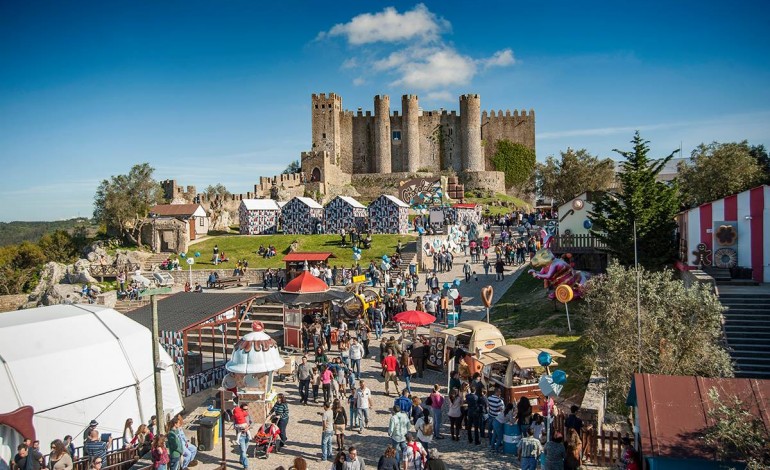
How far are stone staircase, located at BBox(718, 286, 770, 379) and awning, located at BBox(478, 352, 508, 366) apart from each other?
4.75 metres

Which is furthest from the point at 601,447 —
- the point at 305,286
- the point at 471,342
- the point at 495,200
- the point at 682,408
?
the point at 495,200

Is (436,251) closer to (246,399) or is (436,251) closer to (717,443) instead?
(246,399)

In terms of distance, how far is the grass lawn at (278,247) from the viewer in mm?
34438

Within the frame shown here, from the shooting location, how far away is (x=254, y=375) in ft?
44.5

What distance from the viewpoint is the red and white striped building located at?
56.7 feet

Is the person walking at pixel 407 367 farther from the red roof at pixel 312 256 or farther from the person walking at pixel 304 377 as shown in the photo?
the red roof at pixel 312 256

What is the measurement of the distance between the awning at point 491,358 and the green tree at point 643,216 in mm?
7610

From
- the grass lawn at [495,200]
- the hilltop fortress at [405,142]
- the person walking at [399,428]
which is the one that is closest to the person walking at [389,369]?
the person walking at [399,428]

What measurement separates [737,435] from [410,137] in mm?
60311

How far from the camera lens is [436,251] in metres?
32.4

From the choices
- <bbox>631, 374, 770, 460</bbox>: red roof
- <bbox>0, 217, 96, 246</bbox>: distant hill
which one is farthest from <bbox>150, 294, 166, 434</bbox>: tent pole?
<bbox>0, 217, 96, 246</bbox>: distant hill

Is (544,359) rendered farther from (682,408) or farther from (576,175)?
(576,175)

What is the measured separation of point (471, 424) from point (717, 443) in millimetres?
5397

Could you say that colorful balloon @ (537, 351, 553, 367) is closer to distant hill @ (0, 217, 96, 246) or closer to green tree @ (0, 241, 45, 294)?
green tree @ (0, 241, 45, 294)
